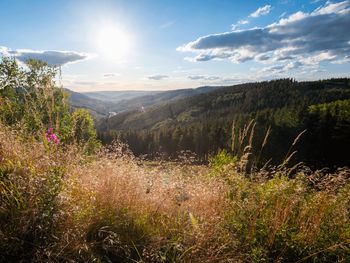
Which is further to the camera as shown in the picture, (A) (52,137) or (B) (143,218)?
(A) (52,137)

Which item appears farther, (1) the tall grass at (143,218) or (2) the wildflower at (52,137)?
(2) the wildflower at (52,137)

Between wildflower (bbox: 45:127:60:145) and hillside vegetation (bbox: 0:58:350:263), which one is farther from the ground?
wildflower (bbox: 45:127:60:145)

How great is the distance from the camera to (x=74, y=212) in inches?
105

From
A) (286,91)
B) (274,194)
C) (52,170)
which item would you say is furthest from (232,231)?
(286,91)

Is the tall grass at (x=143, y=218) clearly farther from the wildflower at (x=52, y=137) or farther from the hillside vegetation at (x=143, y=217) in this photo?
the wildflower at (x=52, y=137)

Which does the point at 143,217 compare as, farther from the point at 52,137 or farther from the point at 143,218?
the point at 52,137

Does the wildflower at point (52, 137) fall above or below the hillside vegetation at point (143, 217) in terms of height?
above

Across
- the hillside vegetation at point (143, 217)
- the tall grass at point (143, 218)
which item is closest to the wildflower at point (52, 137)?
the hillside vegetation at point (143, 217)

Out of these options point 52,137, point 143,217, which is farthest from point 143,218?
point 52,137

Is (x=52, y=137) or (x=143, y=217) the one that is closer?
(x=143, y=217)

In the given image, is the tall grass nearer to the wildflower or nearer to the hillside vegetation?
the hillside vegetation

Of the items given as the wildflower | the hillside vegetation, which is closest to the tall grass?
the hillside vegetation

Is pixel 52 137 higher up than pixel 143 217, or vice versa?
pixel 52 137

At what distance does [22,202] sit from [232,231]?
238 cm
